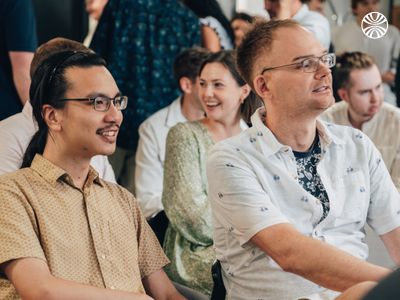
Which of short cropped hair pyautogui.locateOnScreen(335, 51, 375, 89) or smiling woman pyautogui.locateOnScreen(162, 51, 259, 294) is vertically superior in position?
short cropped hair pyautogui.locateOnScreen(335, 51, 375, 89)

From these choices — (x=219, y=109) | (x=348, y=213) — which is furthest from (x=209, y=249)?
(x=348, y=213)

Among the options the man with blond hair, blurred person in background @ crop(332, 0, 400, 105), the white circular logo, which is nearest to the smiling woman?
the man with blond hair

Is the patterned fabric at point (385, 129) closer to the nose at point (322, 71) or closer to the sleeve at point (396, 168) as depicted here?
the sleeve at point (396, 168)

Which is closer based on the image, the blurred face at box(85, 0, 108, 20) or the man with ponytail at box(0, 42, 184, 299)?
the man with ponytail at box(0, 42, 184, 299)

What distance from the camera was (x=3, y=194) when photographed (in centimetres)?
180

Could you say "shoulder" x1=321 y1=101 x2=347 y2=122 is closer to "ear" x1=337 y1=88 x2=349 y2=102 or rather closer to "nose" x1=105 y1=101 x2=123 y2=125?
"ear" x1=337 y1=88 x2=349 y2=102

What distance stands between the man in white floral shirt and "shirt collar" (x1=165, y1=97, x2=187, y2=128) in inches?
56.3

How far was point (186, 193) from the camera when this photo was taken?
2.89m

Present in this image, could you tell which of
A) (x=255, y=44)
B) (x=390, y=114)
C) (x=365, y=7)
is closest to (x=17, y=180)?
(x=255, y=44)

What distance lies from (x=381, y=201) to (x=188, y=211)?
3.06ft

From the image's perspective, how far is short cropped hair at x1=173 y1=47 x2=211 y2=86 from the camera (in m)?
3.60

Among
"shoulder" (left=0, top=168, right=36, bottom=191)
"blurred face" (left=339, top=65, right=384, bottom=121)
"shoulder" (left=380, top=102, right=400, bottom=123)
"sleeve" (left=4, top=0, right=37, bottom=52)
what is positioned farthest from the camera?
"blurred face" (left=339, top=65, right=384, bottom=121)

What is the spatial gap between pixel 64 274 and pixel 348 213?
72 cm

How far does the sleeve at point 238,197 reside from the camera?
1897 mm
